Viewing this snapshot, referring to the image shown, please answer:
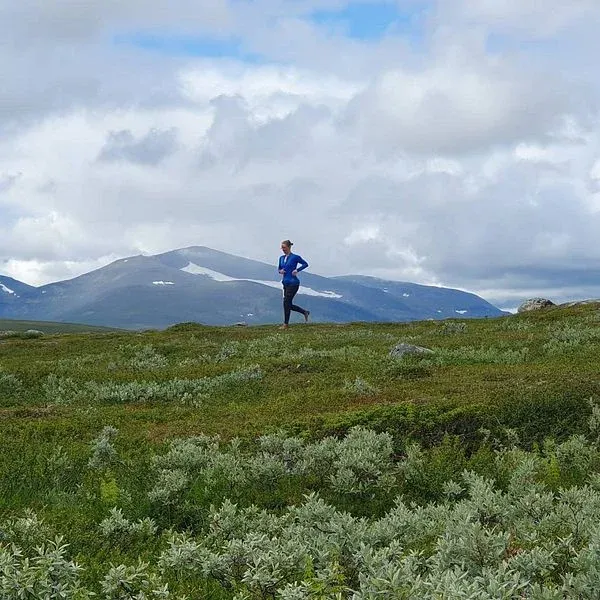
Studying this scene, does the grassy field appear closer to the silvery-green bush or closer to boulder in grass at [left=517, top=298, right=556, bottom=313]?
the silvery-green bush

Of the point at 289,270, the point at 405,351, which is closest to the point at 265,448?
the point at 405,351

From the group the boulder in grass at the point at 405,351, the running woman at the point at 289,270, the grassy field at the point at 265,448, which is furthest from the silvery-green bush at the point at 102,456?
the running woman at the point at 289,270

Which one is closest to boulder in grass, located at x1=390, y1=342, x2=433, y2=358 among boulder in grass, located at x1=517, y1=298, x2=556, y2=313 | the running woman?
the running woman

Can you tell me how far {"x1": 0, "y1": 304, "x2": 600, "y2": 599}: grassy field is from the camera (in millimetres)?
6699

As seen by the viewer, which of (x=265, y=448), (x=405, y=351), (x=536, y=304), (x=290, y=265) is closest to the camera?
(x=265, y=448)

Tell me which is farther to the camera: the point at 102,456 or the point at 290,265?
the point at 290,265

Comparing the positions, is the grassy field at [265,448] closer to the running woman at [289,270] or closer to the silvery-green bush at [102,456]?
the silvery-green bush at [102,456]

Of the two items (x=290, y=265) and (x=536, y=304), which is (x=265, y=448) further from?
(x=536, y=304)

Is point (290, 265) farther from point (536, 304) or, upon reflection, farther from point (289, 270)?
point (536, 304)

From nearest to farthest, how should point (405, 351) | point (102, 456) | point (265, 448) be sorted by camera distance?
point (265, 448) → point (102, 456) → point (405, 351)

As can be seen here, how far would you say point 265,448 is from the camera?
11.6 m

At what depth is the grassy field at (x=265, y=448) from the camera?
6.70 metres

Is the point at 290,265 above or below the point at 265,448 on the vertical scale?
above

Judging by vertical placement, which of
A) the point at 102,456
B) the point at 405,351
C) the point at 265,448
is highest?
the point at 405,351
